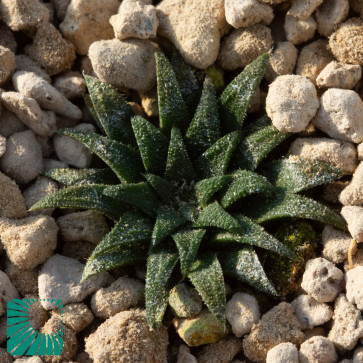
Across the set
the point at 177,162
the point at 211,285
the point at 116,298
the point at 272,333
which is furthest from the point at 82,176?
the point at 272,333

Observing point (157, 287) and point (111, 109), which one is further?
point (111, 109)

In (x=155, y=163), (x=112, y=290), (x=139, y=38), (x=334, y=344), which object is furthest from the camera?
(x=139, y=38)

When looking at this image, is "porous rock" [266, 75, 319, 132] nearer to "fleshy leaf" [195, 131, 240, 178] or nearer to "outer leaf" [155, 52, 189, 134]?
"fleshy leaf" [195, 131, 240, 178]

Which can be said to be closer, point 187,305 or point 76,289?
point 187,305

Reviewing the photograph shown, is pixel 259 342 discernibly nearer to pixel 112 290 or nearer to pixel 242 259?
pixel 242 259

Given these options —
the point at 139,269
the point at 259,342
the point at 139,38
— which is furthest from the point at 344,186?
the point at 139,38

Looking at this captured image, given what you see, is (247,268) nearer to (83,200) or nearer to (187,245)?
(187,245)

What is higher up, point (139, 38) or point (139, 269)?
point (139, 38)

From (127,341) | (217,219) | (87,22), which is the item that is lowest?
(127,341)

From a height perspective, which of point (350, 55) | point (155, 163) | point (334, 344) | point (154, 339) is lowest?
point (334, 344)
